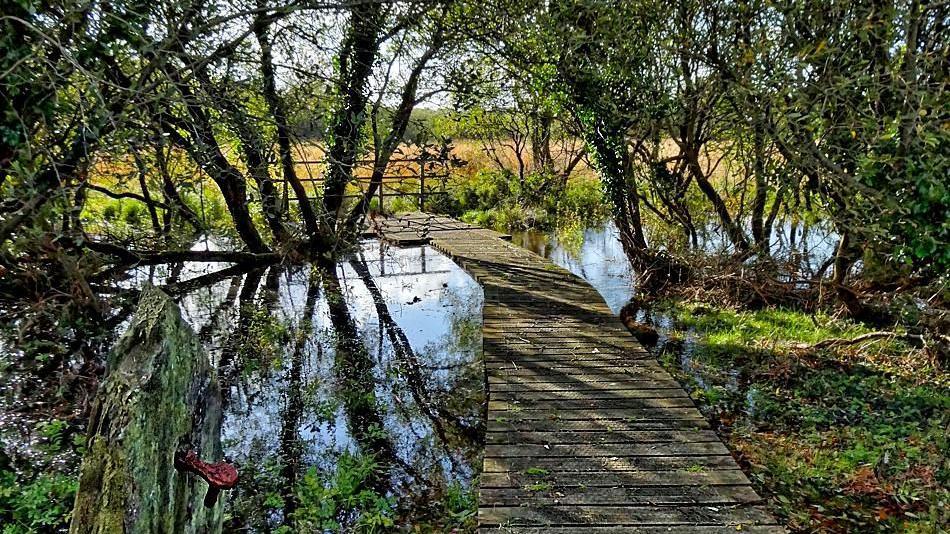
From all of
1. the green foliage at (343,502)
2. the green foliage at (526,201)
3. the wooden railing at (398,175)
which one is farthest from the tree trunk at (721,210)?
the green foliage at (343,502)

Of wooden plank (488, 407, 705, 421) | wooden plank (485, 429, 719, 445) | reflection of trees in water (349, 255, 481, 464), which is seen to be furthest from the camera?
reflection of trees in water (349, 255, 481, 464)

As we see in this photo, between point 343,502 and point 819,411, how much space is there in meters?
4.21

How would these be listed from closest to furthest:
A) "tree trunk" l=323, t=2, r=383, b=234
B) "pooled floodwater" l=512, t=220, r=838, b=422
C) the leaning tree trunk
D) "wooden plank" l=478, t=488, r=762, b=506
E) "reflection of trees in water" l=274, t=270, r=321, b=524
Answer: the leaning tree trunk < "wooden plank" l=478, t=488, r=762, b=506 < "reflection of trees in water" l=274, t=270, r=321, b=524 < "tree trunk" l=323, t=2, r=383, b=234 < "pooled floodwater" l=512, t=220, r=838, b=422

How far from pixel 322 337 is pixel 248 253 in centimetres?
273

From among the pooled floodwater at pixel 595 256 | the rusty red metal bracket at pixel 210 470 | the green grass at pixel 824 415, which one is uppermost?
the rusty red metal bracket at pixel 210 470

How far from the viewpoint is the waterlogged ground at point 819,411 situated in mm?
4082

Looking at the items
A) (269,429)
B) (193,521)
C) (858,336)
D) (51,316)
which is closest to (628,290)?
(858,336)

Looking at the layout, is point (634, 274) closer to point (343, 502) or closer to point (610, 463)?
point (610, 463)

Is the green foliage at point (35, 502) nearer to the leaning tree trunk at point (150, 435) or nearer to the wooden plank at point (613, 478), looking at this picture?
the wooden plank at point (613, 478)

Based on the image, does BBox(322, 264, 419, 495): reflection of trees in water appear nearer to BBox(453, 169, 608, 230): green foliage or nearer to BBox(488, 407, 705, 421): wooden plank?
BBox(488, 407, 705, 421): wooden plank

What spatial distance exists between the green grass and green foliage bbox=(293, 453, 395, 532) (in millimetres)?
2668

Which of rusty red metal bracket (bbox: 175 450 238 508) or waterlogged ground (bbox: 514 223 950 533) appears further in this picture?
Result: waterlogged ground (bbox: 514 223 950 533)

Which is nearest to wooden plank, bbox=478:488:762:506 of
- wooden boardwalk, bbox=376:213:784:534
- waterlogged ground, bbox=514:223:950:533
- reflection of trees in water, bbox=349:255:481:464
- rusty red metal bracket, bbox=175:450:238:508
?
wooden boardwalk, bbox=376:213:784:534

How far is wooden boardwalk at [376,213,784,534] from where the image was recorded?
338 centimetres
